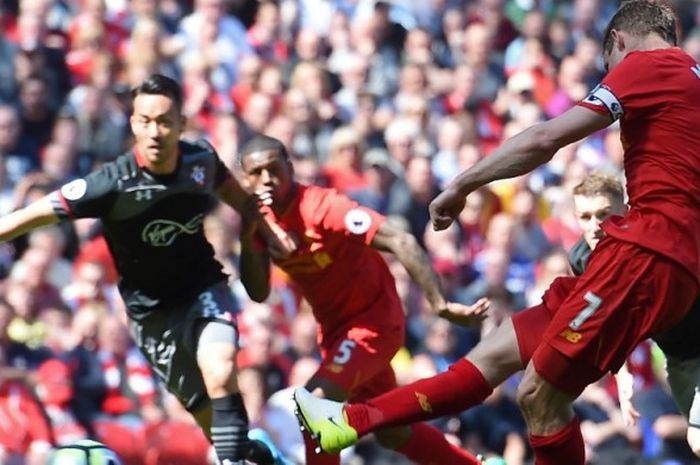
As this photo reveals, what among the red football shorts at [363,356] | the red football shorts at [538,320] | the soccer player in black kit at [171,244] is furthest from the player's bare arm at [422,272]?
the red football shorts at [538,320]

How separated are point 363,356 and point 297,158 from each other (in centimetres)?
484

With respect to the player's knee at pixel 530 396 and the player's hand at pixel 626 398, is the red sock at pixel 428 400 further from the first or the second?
the player's hand at pixel 626 398

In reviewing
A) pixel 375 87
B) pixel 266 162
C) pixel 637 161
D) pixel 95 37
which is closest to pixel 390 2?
pixel 375 87

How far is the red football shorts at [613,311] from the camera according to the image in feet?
23.9

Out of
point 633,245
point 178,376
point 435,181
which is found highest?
point 633,245

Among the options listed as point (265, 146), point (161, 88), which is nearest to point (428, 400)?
point (265, 146)

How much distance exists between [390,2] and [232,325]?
7944mm

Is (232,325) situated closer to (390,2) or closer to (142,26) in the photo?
(142,26)

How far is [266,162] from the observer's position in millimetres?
9289

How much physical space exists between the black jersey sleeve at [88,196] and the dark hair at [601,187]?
2357mm

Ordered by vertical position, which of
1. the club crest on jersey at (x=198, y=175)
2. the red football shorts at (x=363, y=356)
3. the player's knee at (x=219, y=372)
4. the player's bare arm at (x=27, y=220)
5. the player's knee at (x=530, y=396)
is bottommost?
the red football shorts at (x=363, y=356)

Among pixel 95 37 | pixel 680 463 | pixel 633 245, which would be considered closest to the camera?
pixel 633 245

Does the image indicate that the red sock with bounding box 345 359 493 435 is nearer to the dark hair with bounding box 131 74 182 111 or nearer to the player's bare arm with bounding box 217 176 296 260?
the player's bare arm with bounding box 217 176 296 260

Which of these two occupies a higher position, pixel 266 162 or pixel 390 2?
pixel 266 162
